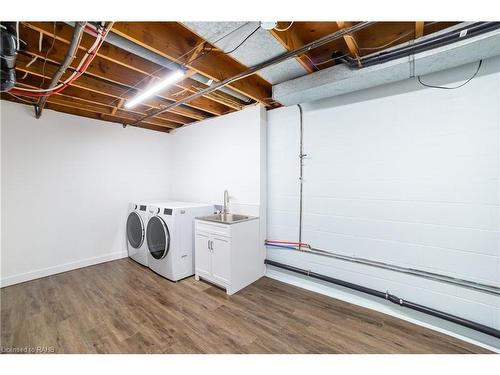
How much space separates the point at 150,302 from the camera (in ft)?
8.54

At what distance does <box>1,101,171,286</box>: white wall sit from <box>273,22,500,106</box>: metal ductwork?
3229 millimetres

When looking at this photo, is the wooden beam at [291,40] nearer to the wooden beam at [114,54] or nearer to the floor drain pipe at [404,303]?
the wooden beam at [114,54]

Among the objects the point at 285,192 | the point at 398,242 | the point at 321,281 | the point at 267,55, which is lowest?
the point at 321,281

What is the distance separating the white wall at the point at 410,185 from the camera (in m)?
1.92

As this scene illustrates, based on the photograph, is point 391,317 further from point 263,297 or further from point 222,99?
point 222,99

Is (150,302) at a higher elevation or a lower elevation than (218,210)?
lower

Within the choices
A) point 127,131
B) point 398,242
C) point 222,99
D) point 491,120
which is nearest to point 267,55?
point 222,99

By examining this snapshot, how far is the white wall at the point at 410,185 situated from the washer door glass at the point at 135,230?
2.51 meters

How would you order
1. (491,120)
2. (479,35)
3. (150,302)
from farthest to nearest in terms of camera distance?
(150,302) < (491,120) < (479,35)

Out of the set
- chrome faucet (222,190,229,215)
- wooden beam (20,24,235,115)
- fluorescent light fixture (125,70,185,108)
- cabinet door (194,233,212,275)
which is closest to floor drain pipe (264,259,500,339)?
cabinet door (194,233,212,275)

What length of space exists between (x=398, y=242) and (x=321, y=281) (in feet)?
3.42

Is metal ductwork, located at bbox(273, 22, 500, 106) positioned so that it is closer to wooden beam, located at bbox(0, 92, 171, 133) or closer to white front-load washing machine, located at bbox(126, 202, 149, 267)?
white front-load washing machine, located at bbox(126, 202, 149, 267)

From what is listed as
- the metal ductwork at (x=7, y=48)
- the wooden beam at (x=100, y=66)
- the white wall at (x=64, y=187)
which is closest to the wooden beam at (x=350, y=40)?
the wooden beam at (x=100, y=66)

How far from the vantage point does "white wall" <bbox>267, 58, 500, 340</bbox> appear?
6.30 ft
